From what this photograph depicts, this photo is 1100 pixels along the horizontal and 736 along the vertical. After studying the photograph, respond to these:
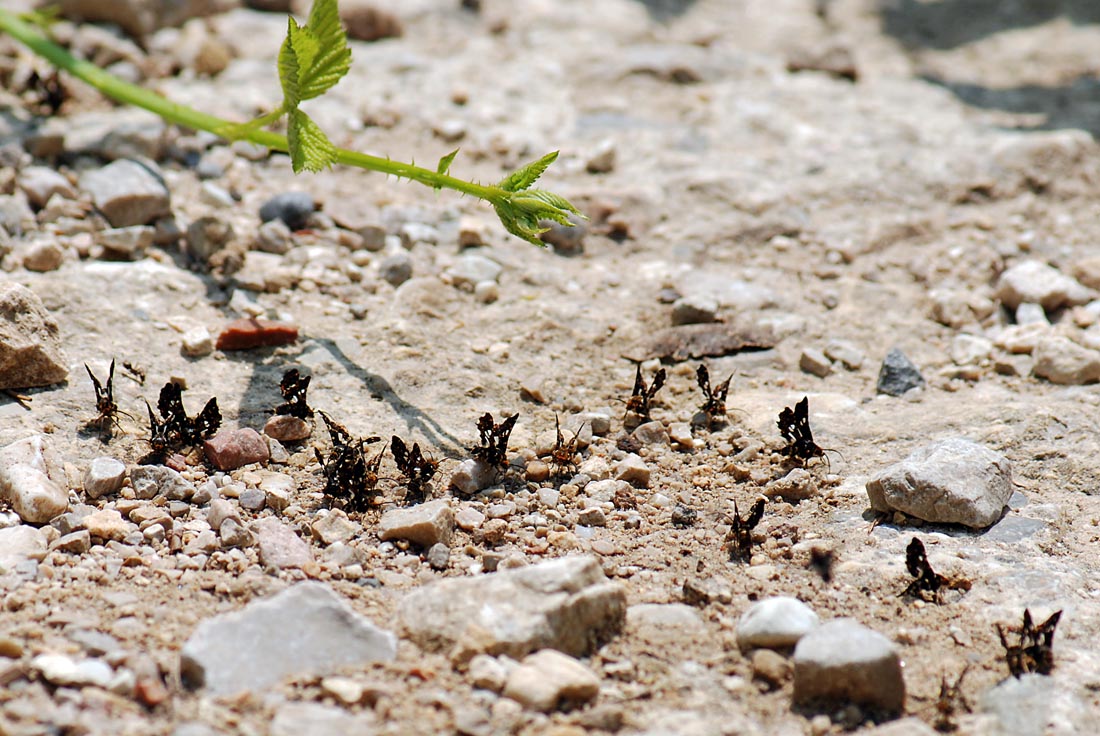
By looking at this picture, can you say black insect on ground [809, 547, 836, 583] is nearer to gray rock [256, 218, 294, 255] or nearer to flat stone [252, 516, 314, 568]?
flat stone [252, 516, 314, 568]

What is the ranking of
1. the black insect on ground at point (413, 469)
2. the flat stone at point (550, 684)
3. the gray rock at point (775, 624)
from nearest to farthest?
the flat stone at point (550, 684) < the gray rock at point (775, 624) < the black insect on ground at point (413, 469)

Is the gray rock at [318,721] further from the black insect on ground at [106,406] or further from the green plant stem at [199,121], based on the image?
the green plant stem at [199,121]

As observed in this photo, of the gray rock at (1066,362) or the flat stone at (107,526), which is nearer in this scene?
the flat stone at (107,526)

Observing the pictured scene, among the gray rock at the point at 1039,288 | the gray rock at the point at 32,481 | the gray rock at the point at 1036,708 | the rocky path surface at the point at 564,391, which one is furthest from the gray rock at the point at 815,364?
the gray rock at the point at 32,481

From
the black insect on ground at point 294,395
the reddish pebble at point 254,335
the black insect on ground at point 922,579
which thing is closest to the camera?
the black insect on ground at point 922,579

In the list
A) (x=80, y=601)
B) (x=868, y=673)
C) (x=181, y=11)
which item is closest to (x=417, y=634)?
(x=80, y=601)
